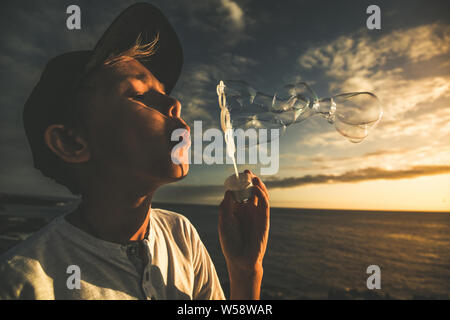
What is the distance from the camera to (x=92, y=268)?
1463 millimetres

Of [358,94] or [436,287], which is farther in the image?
[436,287]

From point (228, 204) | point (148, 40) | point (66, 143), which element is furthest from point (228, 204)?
point (148, 40)

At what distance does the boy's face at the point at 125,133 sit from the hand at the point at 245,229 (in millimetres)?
592

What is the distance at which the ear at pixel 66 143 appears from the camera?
1.63 m

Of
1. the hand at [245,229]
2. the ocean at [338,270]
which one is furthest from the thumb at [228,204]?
the ocean at [338,270]

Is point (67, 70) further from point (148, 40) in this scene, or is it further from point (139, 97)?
point (148, 40)

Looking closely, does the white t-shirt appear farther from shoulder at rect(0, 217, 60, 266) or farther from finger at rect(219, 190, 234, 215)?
finger at rect(219, 190, 234, 215)

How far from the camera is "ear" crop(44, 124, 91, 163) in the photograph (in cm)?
163

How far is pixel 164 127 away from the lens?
162 cm

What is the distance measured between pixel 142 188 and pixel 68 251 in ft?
1.84
